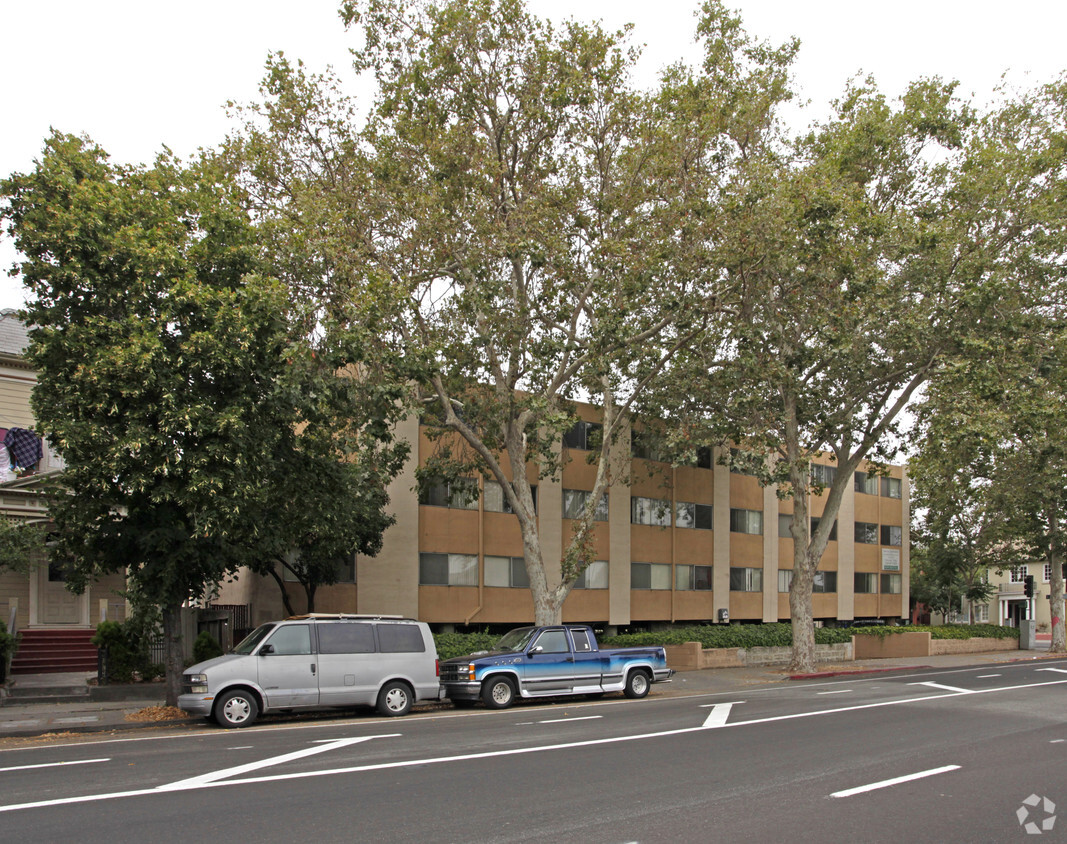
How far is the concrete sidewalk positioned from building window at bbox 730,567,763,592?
5.92 metres

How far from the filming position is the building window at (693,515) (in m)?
34.7

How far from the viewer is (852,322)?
78.9 ft

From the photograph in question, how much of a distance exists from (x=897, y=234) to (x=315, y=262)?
1534 centimetres

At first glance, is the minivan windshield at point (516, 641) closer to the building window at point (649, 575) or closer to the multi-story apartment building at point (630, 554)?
the multi-story apartment building at point (630, 554)

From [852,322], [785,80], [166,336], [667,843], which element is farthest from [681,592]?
[667,843]

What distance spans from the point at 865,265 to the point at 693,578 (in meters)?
15.8

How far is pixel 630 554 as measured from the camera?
3272 centimetres

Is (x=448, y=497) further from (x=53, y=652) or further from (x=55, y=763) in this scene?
(x=55, y=763)

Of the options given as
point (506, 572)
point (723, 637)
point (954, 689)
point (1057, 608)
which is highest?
point (506, 572)

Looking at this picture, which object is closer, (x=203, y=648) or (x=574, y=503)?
(x=203, y=648)

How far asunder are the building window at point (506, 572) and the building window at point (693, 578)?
24.9 ft


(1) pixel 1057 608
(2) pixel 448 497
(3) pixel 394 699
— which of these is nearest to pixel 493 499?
(2) pixel 448 497

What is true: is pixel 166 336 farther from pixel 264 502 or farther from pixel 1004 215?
pixel 1004 215
